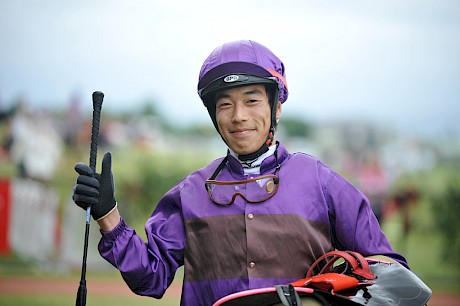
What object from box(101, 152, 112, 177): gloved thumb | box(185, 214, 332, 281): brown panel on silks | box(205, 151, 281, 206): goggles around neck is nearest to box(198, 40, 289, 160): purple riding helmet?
box(205, 151, 281, 206): goggles around neck

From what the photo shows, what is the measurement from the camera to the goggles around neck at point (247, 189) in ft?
8.31

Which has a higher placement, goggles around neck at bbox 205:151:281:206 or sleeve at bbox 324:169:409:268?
goggles around neck at bbox 205:151:281:206

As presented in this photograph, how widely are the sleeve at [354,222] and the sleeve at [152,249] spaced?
0.53 metres

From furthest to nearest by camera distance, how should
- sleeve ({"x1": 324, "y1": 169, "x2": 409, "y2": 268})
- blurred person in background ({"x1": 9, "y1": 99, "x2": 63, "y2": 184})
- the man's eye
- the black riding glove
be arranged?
1. blurred person in background ({"x1": 9, "y1": 99, "x2": 63, "y2": 184})
2. the man's eye
3. sleeve ({"x1": 324, "y1": 169, "x2": 409, "y2": 268})
4. the black riding glove

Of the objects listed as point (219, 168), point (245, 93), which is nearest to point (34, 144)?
Result: point (219, 168)

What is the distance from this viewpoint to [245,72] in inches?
101

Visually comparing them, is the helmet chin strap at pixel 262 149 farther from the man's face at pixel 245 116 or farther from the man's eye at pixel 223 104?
the man's eye at pixel 223 104

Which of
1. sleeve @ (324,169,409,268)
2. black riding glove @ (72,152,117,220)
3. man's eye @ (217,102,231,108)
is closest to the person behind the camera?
black riding glove @ (72,152,117,220)

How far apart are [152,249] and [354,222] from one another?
2.21ft

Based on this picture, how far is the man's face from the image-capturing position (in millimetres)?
2592

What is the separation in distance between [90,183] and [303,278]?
724 millimetres

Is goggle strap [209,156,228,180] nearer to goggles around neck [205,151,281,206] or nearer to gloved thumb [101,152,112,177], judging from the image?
goggles around neck [205,151,281,206]

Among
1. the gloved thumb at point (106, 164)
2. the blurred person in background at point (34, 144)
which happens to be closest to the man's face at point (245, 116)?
the gloved thumb at point (106, 164)

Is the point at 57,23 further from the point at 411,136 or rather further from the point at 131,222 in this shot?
the point at 411,136
